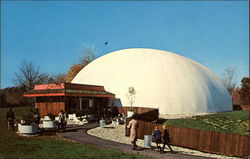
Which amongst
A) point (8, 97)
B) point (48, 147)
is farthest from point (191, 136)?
point (8, 97)

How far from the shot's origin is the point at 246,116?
38.9 metres

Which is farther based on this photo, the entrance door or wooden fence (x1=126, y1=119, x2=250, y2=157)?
the entrance door

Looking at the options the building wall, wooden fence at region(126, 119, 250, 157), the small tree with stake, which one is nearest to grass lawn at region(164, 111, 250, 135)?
the small tree with stake

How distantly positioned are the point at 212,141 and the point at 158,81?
73.5 ft

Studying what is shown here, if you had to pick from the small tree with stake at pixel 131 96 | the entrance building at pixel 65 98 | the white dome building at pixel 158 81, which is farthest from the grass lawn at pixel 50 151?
the white dome building at pixel 158 81

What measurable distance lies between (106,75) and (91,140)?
25.5 m

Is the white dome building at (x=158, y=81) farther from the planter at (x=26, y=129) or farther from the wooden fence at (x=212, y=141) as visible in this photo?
the planter at (x=26, y=129)

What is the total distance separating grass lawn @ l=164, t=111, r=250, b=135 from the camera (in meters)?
29.7

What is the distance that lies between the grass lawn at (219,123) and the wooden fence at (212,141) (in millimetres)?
10199

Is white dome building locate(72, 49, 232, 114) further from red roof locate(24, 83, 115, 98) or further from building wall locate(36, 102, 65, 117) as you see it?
building wall locate(36, 102, 65, 117)

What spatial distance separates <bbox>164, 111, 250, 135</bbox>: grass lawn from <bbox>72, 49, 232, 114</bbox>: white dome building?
486 centimetres

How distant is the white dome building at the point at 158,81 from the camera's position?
39094 millimetres

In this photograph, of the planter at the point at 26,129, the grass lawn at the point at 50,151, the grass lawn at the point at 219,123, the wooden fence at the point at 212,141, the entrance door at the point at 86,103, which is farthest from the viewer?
the entrance door at the point at 86,103

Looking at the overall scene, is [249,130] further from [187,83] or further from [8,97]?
[8,97]
